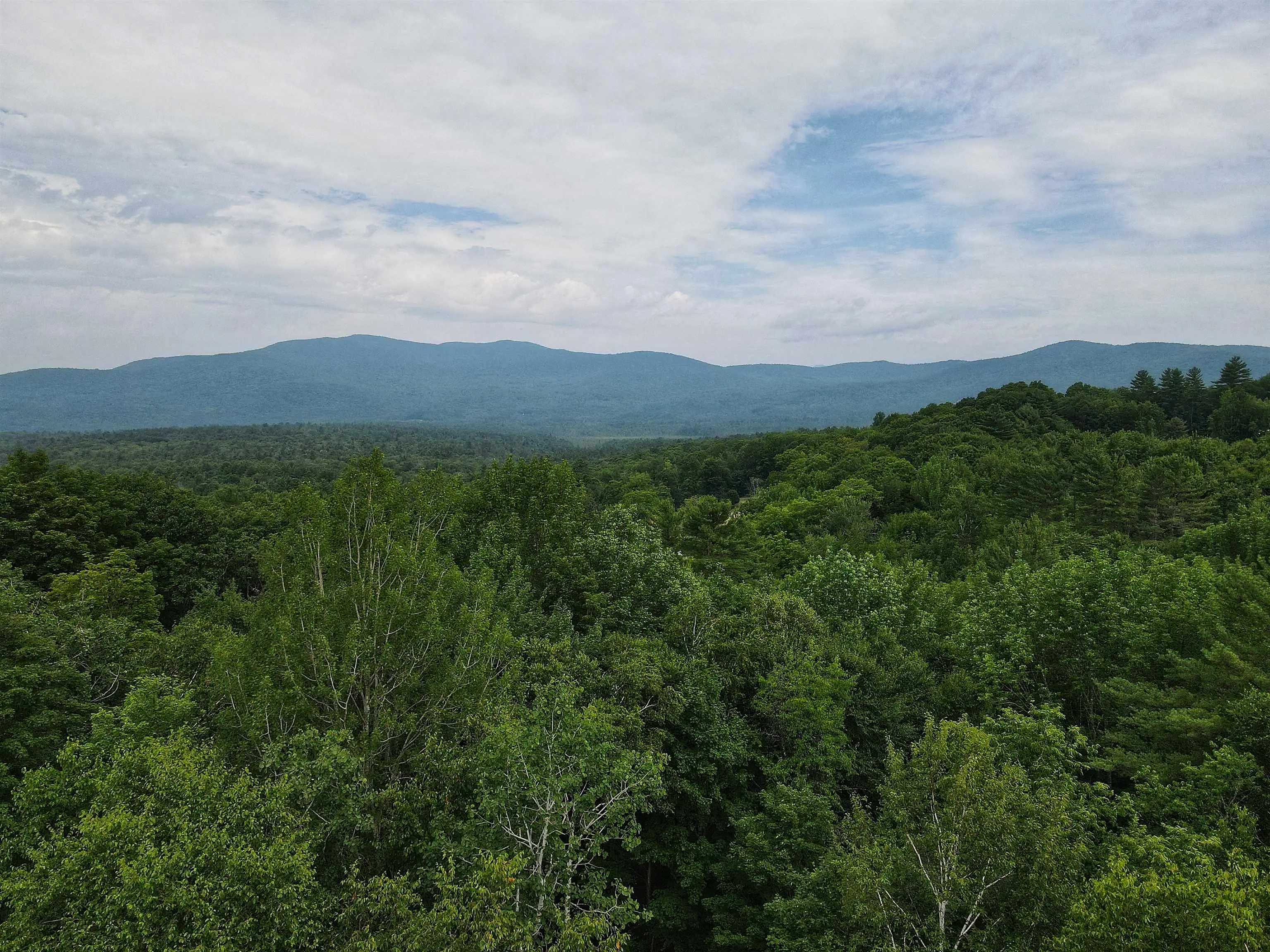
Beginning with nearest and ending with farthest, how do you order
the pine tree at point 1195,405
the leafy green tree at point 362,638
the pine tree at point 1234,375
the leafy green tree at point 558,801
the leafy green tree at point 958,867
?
the leafy green tree at point 958,867 < the leafy green tree at point 558,801 < the leafy green tree at point 362,638 < the pine tree at point 1195,405 < the pine tree at point 1234,375

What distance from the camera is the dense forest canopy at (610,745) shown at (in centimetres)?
897

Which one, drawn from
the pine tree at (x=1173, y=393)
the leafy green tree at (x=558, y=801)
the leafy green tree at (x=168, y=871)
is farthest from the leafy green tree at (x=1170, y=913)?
the pine tree at (x=1173, y=393)

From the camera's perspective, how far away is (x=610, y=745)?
12.3 meters

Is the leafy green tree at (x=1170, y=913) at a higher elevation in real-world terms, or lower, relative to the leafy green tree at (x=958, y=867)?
higher

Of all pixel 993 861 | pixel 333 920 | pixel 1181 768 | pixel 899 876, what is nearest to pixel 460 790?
pixel 333 920

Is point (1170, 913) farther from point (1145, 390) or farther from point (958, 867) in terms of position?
point (1145, 390)

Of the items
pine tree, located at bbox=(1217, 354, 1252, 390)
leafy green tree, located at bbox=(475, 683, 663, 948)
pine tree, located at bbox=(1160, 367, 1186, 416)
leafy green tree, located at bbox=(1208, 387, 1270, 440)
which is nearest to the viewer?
leafy green tree, located at bbox=(475, 683, 663, 948)

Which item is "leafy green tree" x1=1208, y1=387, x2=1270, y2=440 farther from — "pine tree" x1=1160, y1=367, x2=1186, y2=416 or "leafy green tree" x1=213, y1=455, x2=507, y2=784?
"leafy green tree" x1=213, y1=455, x2=507, y2=784

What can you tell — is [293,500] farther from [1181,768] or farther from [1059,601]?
[1059,601]

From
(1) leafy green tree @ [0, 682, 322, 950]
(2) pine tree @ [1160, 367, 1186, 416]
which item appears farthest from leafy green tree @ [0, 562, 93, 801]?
(2) pine tree @ [1160, 367, 1186, 416]

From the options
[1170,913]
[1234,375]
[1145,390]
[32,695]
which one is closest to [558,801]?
[1170,913]

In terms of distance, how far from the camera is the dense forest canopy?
8.97 metres

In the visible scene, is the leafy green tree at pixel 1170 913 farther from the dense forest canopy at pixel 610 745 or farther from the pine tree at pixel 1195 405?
Result: the pine tree at pixel 1195 405

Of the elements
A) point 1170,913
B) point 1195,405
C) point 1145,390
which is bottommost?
point 1170,913
